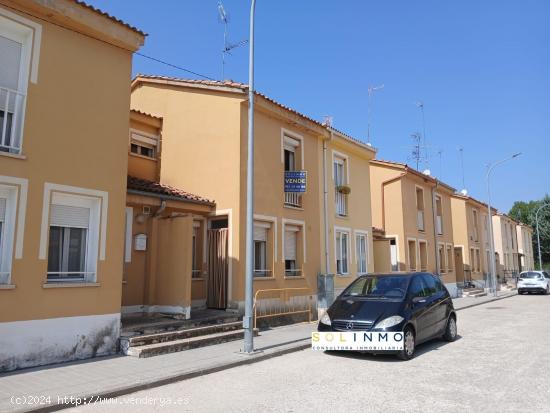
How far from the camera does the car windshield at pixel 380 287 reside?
955 centimetres

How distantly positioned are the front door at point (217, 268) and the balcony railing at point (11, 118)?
600 cm

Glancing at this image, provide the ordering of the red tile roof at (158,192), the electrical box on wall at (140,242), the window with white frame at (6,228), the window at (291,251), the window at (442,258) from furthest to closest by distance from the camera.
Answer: the window at (442,258) → the window at (291,251) → the electrical box on wall at (140,242) → the red tile roof at (158,192) → the window with white frame at (6,228)

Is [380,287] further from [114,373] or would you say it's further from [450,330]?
[114,373]

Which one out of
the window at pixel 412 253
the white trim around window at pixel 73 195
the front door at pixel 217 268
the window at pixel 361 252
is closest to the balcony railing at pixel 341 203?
the window at pixel 361 252

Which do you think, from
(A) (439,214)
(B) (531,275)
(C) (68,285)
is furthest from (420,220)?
(C) (68,285)

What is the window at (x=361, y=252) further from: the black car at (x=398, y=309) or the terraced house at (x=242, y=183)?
the black car at (x=398, y=309)

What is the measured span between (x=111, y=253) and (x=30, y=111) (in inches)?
120

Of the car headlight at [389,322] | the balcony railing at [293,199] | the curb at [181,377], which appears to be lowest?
the curb at [181,377]

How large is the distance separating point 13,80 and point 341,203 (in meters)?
12.1

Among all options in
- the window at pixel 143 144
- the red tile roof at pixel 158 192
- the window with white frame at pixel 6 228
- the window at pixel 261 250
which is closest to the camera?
the window with white frame at pixel 6 228

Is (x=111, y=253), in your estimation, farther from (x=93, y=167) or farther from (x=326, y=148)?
(x=326, y=148)

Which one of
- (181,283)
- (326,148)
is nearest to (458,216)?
(326,148)

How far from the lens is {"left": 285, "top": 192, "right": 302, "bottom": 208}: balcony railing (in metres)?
14.9

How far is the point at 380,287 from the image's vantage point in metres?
9.95
